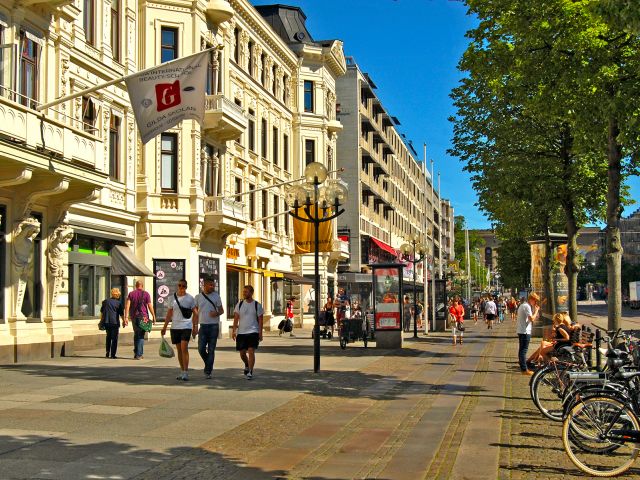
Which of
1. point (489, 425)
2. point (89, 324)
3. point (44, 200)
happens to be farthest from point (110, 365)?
point (489, 425)

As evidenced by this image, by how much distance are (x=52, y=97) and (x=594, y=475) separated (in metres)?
17.6

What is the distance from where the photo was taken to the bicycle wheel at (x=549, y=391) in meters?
11.2

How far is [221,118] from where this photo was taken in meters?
33.3

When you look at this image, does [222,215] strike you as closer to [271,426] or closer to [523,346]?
[523,346]

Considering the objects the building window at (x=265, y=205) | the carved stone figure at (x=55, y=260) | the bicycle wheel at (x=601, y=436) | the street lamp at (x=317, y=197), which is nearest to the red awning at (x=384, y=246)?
the building window at (x=265, y=205)

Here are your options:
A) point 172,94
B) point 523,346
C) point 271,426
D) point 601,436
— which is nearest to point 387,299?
point 523,346

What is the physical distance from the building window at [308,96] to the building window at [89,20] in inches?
1032

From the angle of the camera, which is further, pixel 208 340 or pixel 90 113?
pixel 90 113

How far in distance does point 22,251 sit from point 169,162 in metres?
12.7

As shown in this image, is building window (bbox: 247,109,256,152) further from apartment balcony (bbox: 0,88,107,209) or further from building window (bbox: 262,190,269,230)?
apartment balcony (bbox: 0,88,107,209)

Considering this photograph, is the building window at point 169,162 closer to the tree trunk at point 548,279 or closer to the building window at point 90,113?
the building window at point 90,113

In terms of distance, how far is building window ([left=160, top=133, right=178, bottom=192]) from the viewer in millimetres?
31719

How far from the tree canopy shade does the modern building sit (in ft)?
87.6

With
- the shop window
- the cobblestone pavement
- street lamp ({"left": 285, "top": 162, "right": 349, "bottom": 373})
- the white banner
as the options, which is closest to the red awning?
the shop window
